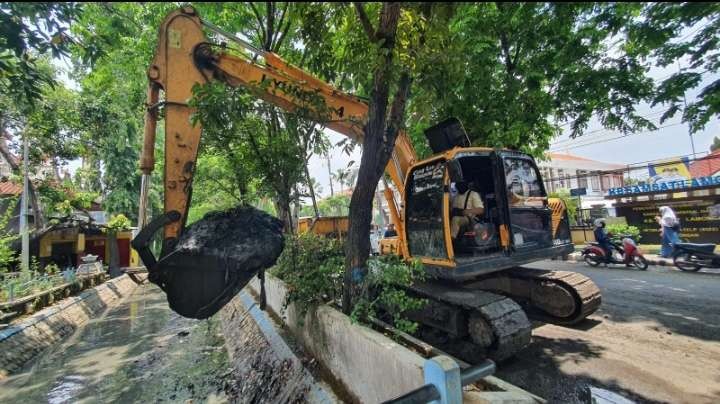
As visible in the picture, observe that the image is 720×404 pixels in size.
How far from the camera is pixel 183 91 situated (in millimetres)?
4238

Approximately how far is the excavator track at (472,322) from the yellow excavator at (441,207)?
15 millimetres

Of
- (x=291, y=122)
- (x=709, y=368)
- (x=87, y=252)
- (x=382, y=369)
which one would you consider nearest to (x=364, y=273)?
(x=382, y=369)

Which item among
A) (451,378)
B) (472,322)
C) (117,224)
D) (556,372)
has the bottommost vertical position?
(556,372)

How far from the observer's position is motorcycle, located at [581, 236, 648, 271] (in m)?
10.2

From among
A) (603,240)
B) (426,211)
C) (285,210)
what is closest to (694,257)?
(603,240)

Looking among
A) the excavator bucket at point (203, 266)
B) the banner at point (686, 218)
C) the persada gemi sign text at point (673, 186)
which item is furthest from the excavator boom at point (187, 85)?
the persada gemi sign text at point (673, 186)

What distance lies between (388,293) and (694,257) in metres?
9.78

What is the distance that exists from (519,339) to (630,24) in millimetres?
5007

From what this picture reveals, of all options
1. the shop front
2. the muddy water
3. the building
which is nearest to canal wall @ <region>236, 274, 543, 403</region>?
the muddy water

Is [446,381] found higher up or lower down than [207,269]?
lower down

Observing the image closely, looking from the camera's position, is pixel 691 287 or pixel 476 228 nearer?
pixel 476 228

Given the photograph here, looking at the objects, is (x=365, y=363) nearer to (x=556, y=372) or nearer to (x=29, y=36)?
(x=556, y=372)

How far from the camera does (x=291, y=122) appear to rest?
4992 mm

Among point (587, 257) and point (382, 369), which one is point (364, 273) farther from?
point (587, 257)
